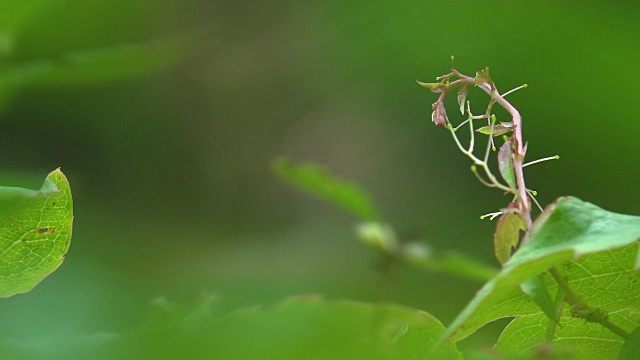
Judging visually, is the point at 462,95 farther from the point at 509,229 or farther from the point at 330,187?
the point at 330,187

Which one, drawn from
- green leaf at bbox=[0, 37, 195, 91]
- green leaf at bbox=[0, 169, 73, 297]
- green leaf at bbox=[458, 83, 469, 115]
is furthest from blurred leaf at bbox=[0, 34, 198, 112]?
green leaf at bbox=[458, 83, 469, 115]

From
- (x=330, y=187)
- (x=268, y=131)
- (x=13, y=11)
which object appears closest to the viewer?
(x=330, y=187)

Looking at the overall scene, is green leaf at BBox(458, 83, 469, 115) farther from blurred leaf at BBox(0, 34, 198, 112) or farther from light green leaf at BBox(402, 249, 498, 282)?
blurred leaf at BBox(0, 34, 198, 112)

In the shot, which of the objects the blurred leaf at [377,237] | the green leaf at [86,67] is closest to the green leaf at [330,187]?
the blurred leaf at [377,237]

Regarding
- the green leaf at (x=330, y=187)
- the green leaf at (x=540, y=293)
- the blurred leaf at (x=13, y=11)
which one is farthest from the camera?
the blurred leaf at (x=13, y=11)

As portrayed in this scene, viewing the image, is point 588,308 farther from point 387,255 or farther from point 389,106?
point 389,106

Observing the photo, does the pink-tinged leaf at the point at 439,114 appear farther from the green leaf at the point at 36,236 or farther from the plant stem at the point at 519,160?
the green leaf at the point at 36,236

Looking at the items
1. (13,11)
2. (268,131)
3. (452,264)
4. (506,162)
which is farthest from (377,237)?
(268,131)
